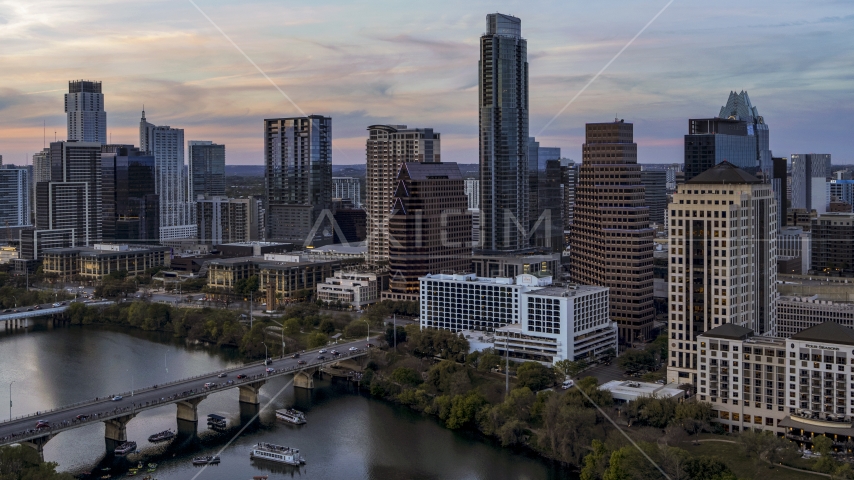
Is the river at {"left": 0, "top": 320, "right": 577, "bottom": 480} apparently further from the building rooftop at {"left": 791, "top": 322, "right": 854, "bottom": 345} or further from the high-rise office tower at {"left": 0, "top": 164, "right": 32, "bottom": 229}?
the high-rise office tower at {"left": 0, "top": 164, "right": 32, "bottom": 229}

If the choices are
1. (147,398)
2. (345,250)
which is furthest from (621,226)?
(345,250)

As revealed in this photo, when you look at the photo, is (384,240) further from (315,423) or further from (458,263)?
(315,423)

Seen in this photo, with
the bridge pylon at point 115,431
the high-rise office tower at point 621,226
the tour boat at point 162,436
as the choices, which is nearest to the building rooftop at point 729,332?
the high-rise office tower at point 621,226

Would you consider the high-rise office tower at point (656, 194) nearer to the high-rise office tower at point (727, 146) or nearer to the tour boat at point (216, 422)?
the high-rise office tower at point (727, 146)

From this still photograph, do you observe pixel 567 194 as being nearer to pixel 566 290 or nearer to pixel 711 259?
pixel 566 290

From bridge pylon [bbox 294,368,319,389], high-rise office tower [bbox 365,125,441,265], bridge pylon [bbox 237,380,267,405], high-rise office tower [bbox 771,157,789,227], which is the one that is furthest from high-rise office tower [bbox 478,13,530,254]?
bridge pylon [bbox 237,380,267,405]

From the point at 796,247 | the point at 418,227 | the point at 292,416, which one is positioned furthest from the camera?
the point at 796,247
